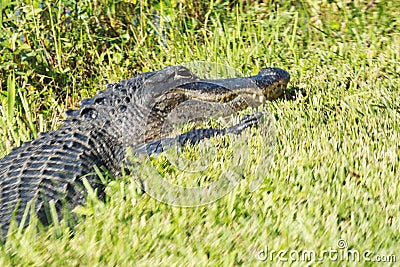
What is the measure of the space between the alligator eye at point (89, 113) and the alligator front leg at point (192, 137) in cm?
32

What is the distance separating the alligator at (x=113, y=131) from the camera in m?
3.03

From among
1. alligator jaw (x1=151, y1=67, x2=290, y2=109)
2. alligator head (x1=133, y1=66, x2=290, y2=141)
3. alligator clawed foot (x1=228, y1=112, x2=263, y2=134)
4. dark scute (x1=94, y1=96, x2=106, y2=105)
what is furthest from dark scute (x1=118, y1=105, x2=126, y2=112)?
alligator clawed foot (x1=228, y1=112, x2=263, y2=134)

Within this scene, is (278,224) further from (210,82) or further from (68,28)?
(68,28)

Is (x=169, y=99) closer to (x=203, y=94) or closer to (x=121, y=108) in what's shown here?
(x=203, y=94)

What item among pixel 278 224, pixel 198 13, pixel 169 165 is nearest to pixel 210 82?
pixel 169 165

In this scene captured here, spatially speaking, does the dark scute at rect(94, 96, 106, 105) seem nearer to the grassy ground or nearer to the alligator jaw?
the alligator jaw

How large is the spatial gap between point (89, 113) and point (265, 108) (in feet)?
3.68

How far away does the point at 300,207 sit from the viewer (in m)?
2.70

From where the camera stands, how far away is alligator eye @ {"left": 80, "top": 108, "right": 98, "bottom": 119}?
365cm

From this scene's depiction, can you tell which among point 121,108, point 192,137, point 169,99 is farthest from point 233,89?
point 121,108

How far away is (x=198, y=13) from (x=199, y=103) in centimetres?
149

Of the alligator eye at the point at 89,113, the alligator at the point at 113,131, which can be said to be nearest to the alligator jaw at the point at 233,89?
the alligator at the point at 113,131

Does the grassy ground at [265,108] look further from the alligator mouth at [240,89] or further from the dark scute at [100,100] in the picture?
the dark scute at [100,100]

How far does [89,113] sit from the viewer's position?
3.68 metres
